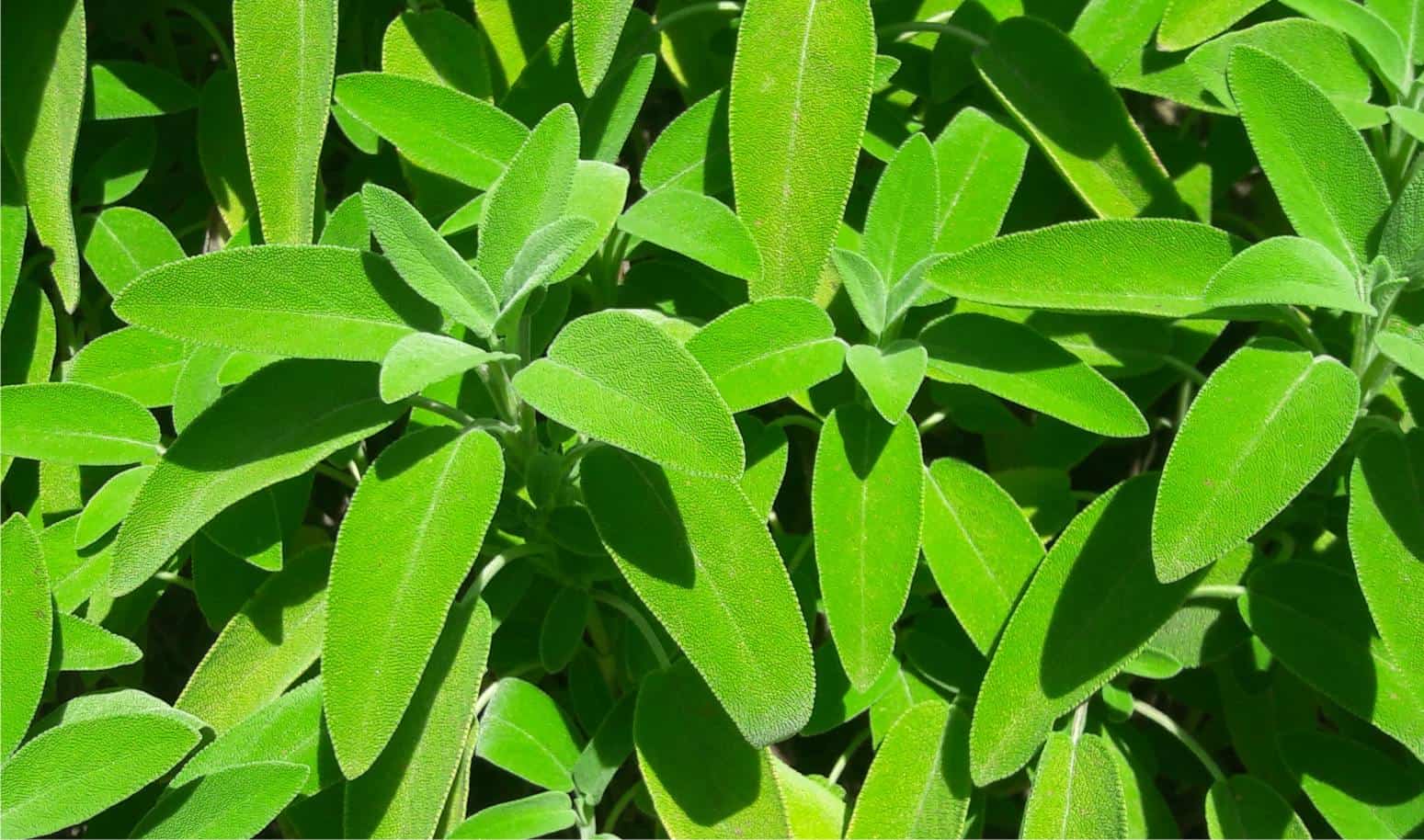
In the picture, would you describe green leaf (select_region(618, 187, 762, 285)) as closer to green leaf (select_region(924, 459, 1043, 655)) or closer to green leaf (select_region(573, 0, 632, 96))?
green leaf (select_region(573, 0, 632, 96))

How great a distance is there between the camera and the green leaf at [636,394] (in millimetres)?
806

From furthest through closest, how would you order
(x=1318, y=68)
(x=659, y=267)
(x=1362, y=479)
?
(x=659, y=267) < (x=1318, y=68) < (x=1362, y=479)

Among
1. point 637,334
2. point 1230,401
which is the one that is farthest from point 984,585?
point 637,334

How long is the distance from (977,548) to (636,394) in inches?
16.0

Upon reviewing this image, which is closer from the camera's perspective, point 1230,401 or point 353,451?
point 1230,401

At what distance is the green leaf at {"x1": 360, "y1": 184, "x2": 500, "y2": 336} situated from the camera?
89 cm

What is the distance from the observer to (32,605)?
3.30ft

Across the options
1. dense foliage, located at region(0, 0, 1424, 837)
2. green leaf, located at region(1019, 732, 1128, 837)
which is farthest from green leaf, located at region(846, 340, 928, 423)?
green leaf, located at region(1019, 732, 1128, 837)

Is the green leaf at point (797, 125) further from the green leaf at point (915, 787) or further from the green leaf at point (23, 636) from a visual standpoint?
the green leaf at point (23, 636)

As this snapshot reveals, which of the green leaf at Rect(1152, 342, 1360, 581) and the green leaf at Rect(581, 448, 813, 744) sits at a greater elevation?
the green leaf at Rect(1152, 342, 1360, 581)

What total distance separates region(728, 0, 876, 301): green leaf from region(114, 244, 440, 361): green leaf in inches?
12.6

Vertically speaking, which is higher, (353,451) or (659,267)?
(659,267)

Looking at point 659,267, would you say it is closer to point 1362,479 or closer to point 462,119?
point 462,119

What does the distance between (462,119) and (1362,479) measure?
825 mm
